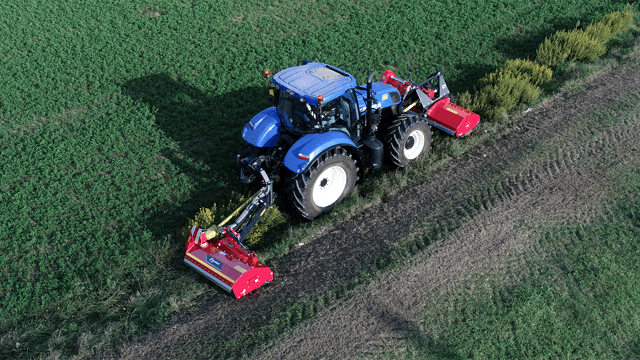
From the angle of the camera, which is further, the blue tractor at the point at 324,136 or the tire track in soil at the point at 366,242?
the blue tractor at the point at 324,136

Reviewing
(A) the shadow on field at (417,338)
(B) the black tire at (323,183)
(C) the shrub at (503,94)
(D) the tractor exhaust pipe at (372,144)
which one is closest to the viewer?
(A) the shadow on field at (417,338)

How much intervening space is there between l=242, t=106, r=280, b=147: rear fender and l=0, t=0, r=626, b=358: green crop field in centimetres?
125

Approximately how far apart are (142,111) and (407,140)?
641 centimetres

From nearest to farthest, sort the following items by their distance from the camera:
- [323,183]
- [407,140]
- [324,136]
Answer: [324,136] → [323,183] → [407,140]

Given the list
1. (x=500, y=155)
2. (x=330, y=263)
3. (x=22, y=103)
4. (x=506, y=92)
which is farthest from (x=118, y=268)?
(x=506, y=92)

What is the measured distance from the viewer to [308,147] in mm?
7871

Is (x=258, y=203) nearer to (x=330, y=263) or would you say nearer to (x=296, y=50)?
(x=330, y=263)

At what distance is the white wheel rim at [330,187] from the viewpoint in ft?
27.7

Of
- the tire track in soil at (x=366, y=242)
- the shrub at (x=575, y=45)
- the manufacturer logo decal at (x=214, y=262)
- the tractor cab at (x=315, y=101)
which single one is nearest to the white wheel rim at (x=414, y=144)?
the tire track in soil at (x=366, y=242)

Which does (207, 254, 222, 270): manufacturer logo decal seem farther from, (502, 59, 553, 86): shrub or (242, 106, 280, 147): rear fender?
(502, 59, 553, 86): shrub

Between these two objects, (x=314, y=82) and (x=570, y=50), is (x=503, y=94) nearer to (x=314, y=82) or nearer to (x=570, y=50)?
(x=570, y=50)

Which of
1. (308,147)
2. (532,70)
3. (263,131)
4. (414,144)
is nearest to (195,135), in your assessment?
(263,131)

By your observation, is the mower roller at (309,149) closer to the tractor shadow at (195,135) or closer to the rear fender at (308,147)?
the rear fender at (308,147)

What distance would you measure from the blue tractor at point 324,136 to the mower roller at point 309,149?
17 mm
